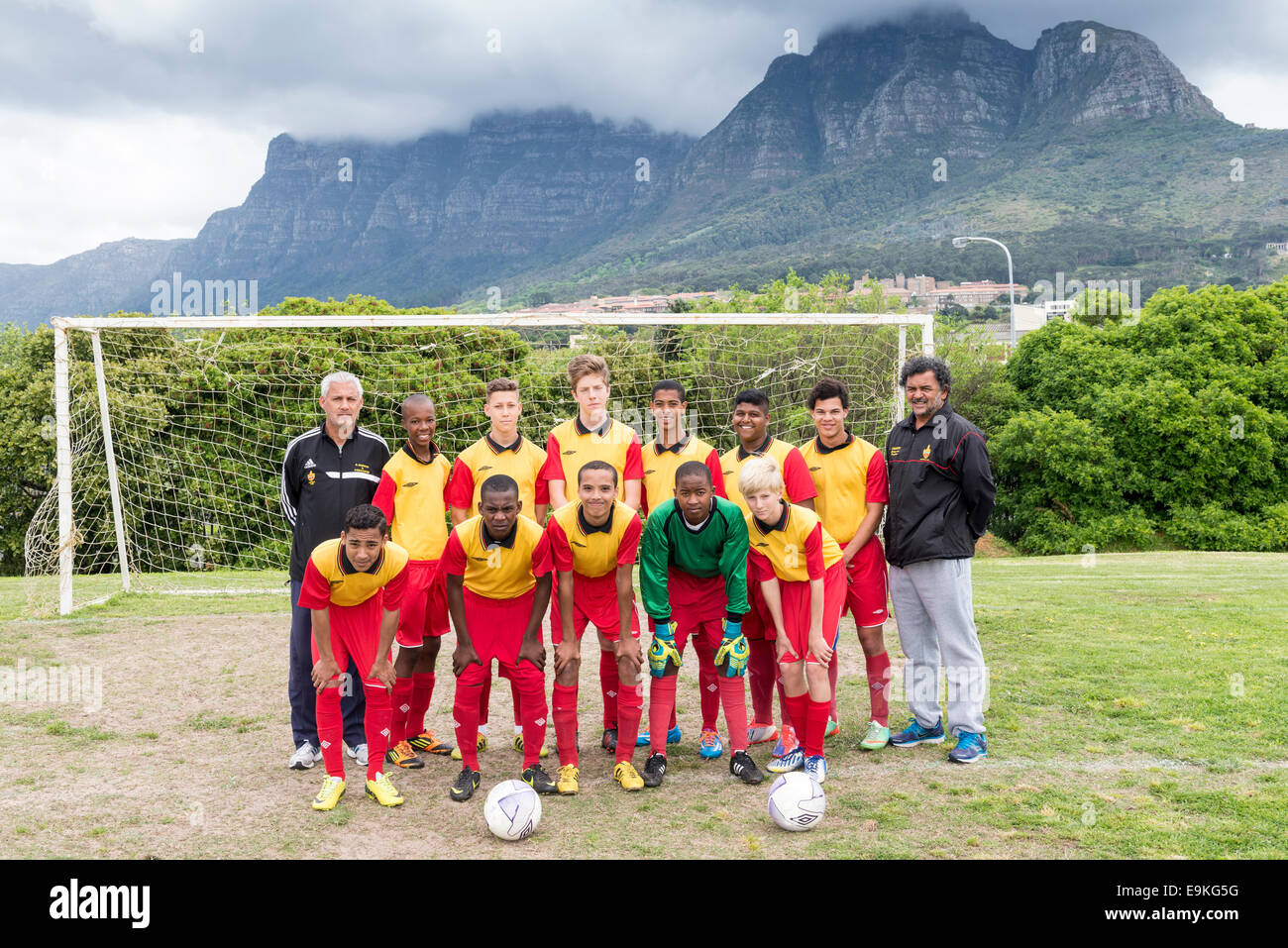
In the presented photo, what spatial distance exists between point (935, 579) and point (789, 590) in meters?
0.85

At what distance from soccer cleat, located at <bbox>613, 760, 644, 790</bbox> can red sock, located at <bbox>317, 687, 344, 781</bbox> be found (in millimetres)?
1349

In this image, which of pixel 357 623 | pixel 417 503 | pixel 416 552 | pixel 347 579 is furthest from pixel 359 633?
pixel 417 503

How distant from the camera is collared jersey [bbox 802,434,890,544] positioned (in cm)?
483

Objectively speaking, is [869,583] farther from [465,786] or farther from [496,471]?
[465,786]

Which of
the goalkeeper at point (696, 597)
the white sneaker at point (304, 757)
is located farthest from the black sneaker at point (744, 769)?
the white sneaker at point (304, 757)

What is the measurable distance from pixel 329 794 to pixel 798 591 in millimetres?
2481

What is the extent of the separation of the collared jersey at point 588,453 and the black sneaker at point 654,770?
140cm

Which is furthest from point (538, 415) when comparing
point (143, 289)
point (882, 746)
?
point (143, 289)

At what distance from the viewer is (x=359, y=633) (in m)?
4.27

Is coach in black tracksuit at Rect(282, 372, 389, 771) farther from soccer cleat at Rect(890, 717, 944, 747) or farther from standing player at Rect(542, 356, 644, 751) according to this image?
soccer cleat at Rect(890, 717, 944, 747)

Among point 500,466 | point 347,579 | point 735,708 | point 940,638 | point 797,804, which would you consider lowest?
point 797,804

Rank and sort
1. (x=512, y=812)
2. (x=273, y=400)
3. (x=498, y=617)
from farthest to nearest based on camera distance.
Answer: (x=273, y=400)
(x=498, y=617)
(x=512, y=812)

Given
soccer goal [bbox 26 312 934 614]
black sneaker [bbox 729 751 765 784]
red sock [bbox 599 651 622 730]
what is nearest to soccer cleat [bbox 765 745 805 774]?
black sneaker [bbox 729 751 765 784]
